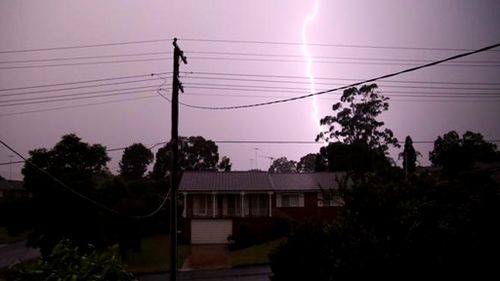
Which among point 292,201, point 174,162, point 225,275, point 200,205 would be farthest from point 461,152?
point 174,162

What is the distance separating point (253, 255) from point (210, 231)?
352 inches

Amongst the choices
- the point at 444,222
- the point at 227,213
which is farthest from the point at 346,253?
the point at 227,213

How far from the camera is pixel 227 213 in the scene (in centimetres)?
4284

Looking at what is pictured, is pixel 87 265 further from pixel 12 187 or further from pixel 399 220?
pixel 12 187

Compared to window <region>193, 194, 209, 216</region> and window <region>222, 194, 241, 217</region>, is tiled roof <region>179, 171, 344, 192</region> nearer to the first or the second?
window <region>193, 194, 209, 216</region>

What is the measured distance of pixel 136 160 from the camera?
87.2m

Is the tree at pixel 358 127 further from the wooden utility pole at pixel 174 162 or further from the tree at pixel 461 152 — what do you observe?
the wooden utility pole at pixel 174 162

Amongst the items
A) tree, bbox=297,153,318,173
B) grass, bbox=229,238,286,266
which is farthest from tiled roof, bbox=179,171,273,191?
tree, bbox=297,153,318,173

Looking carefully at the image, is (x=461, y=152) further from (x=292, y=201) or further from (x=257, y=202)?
(x=257, y=202)

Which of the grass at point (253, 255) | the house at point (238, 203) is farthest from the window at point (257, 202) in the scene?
the grass at point (253, 255)

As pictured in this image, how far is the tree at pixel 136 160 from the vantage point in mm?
85500

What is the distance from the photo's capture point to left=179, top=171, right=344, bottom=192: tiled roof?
42.8 meters

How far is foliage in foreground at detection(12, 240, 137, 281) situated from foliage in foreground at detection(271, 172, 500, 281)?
665cm

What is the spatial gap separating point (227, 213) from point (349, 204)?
99.3ft
